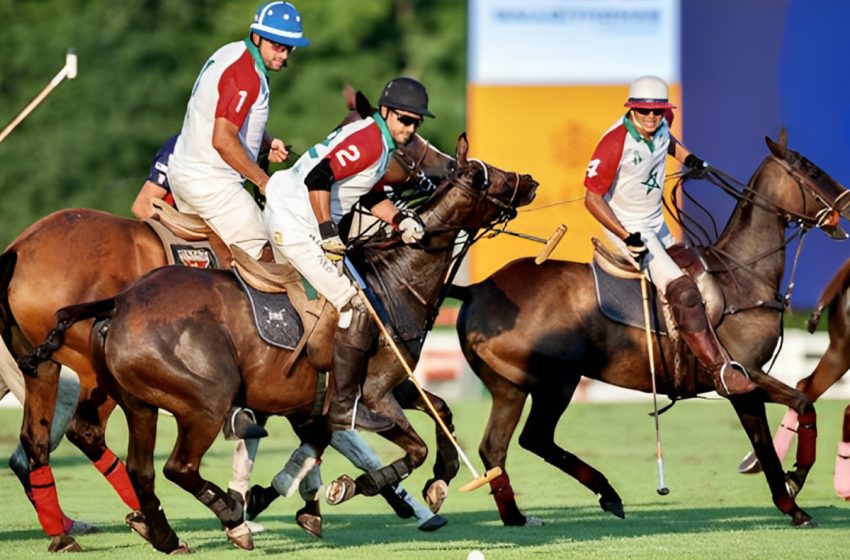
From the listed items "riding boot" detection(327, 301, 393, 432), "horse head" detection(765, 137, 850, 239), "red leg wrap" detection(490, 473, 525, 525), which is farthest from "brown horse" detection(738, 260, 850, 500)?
"riding boot" detection(327, 301, 393, 432)

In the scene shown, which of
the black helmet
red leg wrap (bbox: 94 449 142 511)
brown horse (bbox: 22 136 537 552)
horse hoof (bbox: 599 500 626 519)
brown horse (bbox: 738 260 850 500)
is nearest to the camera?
brown horse (bbox: 22 136 537 552)

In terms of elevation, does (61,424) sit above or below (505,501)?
above

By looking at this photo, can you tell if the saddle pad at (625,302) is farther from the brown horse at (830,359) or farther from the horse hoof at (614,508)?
the brown horse at (830,359)

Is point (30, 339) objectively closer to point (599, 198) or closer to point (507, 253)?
point (599, 198)

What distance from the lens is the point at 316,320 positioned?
10117 mm

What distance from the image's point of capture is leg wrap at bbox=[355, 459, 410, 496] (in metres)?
9.91

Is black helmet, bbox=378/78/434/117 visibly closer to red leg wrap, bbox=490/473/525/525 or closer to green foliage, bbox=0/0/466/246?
red leg wrap, bbox=490/473/525/525

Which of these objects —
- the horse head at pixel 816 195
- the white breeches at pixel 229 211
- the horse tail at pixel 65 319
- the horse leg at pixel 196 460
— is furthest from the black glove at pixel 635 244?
the horse tail at pixel 65 319

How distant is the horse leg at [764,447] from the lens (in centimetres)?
1128

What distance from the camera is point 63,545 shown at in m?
10.2

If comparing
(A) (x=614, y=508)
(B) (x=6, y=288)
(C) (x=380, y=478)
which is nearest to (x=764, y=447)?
(A) (x=614, y=508)

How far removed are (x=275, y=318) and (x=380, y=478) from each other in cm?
99

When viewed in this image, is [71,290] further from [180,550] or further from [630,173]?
[630,173]

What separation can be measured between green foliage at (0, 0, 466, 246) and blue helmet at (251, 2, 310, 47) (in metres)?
19.8
